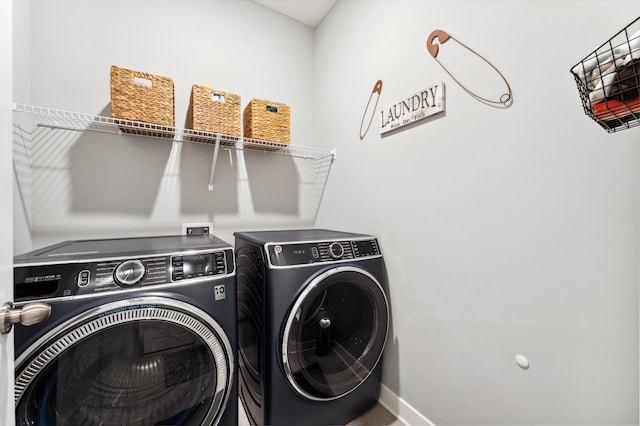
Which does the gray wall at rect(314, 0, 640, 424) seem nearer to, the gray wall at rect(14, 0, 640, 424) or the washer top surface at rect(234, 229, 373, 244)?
the gray wall at rect(14, 0, 640, 424)

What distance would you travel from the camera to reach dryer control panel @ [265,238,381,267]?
1.21m

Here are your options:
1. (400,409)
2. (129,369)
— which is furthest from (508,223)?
(129,369)

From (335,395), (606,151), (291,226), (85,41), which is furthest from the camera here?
(291,226)

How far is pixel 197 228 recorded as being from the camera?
5.77 feet

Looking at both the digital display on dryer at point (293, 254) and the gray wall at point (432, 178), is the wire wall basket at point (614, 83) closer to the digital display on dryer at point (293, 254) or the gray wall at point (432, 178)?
the gray wall at point (432, 178)

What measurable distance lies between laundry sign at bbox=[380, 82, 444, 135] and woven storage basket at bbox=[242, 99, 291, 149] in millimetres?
647

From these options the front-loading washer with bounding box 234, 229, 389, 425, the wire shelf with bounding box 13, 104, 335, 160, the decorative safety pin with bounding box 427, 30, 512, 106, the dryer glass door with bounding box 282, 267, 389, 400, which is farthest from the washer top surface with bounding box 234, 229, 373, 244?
the decorative safety pin with bounding box 427, 30, 512, 106

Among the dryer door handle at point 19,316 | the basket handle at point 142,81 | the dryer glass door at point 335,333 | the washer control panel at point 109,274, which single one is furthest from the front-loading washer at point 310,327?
the basket handle at point 142,81

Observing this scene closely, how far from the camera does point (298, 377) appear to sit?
3.94 ft

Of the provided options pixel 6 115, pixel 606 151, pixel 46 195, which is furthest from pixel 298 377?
pixel 46 195

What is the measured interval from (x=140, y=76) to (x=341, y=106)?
1.24m

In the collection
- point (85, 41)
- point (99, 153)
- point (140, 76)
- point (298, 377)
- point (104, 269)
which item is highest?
point (85, 41)

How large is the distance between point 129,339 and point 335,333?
3.01 ft

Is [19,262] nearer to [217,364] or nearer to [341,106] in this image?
[217,364]
